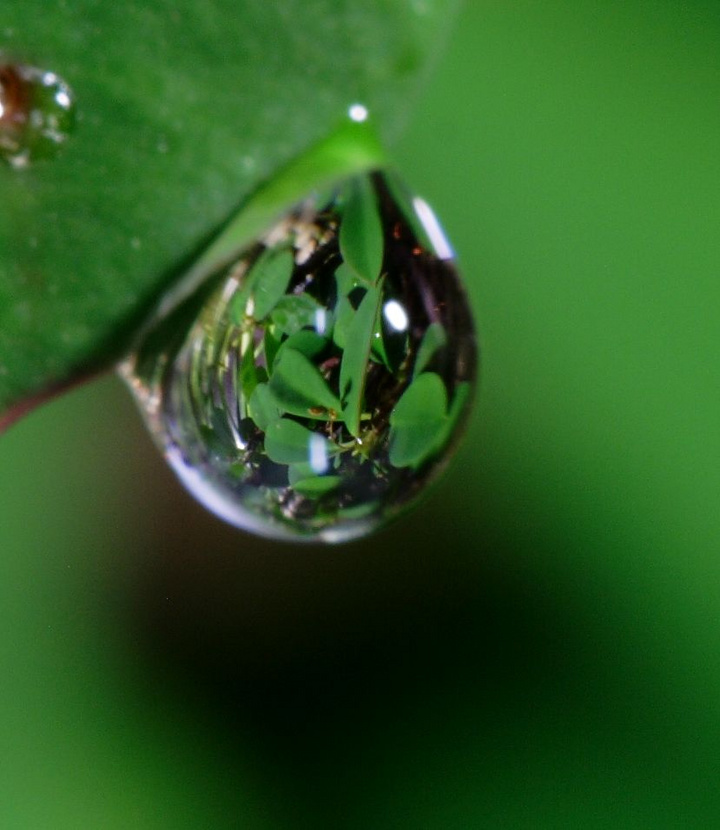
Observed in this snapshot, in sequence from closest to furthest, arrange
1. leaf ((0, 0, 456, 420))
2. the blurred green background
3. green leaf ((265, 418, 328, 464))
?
leaf ((0, 0, 456, 420)) < green leaf ((265, 418, 328, 464)) < the blurred green background

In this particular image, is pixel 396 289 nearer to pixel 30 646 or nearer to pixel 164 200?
pixel 164 200

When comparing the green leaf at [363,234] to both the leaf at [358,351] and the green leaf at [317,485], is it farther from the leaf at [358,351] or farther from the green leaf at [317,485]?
the green leaf at [317,485]

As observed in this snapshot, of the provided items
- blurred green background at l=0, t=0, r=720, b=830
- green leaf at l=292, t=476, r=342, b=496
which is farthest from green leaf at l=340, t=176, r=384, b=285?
blurred green background at l=0, t=0, r=720, b=830

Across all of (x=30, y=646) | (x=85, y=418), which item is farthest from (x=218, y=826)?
(x=85, y=418)

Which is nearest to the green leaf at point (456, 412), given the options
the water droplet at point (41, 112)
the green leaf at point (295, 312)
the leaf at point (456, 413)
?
the leaf at point (456, 413)

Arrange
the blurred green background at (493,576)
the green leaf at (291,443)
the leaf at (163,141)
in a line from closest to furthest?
the leaf at (163,141) → the green leaf at (291,443) → the blurred green background at (493,576)

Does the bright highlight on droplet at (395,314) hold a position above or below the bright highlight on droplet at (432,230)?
below

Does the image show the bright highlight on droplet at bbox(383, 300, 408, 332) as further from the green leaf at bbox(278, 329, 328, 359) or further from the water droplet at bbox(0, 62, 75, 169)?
the water droplet at bbox(0, 62, 75, 169)

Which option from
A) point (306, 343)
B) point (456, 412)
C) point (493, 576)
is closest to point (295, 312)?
point (306, 343)
